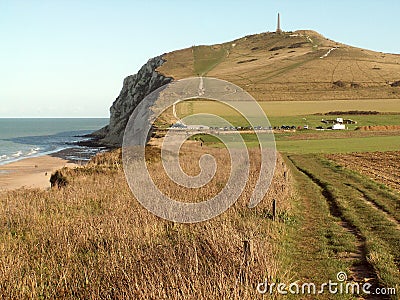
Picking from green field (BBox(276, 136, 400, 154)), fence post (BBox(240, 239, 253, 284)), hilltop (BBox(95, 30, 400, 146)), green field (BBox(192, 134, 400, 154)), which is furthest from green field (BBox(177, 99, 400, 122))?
fence post (BBox(240, 239, 253, 284))

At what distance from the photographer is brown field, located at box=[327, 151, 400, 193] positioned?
79.4ft

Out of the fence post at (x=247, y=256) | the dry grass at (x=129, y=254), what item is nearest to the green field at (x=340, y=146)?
the dry grass at (x=129, y=254)

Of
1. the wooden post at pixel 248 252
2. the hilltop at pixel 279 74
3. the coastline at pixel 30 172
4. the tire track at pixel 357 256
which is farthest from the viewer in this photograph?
the hilltop at pixel 279 74

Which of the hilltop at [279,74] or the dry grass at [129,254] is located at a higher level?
the hilltop at [279,74]

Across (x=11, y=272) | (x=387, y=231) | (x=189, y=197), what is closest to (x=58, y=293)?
(x=11, y=272)

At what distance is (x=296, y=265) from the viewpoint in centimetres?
987

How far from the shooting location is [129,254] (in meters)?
9.01

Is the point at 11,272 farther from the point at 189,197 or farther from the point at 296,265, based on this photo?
the point at 189,197

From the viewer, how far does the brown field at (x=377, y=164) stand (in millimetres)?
24203

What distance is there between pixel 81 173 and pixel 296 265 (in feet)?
60.1

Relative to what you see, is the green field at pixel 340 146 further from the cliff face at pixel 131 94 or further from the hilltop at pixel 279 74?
the cliff face at pixel 131 94

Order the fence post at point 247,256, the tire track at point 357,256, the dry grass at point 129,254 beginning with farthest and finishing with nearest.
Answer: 1. the tire track at point 357,256
2. the fence post at point 247,256
3. the dry grass at point 129,254

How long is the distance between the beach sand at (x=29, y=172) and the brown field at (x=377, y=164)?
2166 cm

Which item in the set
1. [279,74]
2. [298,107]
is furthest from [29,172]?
[279,74]
